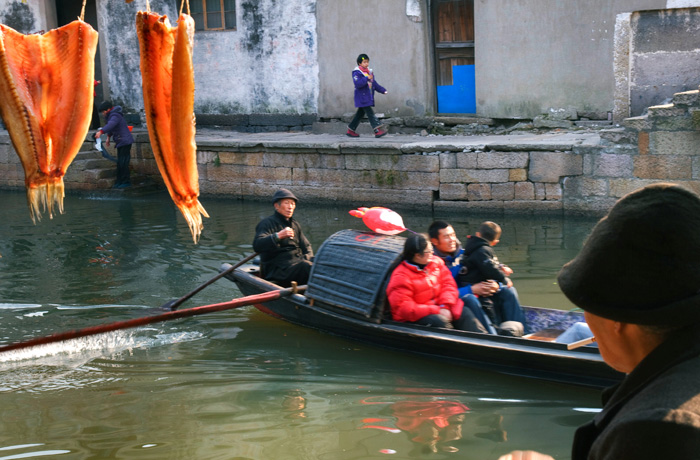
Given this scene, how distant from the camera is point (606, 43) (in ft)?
42.0

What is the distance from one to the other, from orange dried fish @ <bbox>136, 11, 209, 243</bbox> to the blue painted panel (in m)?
11.6

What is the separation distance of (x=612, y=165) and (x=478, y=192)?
2.12 m

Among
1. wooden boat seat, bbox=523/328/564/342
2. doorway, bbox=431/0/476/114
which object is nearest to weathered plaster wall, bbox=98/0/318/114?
doorway, bbox=431/0/476/114

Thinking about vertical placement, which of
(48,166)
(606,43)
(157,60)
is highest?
(606,43)

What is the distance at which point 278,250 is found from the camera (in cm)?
768

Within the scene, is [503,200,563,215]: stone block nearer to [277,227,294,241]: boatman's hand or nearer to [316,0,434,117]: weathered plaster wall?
[316,0,434,117]: weathered plaster wall

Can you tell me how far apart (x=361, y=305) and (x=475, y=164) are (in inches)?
247

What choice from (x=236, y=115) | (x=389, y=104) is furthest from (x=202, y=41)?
(x=389, y=104)

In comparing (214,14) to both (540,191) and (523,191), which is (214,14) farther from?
(540,191)

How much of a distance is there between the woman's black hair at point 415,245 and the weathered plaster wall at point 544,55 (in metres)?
8.11

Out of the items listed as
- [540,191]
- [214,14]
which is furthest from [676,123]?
[214,14]

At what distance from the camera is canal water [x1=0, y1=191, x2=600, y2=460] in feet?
16.3

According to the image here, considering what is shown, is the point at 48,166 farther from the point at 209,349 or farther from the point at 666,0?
the point at 666,0

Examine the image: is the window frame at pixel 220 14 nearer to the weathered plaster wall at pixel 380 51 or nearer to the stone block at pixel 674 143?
the weathered plaster wall at pixel 380 51
